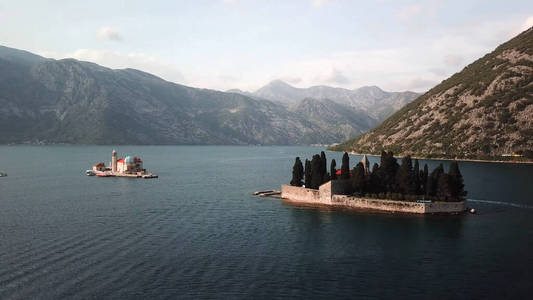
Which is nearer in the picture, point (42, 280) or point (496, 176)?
point (42, 280)

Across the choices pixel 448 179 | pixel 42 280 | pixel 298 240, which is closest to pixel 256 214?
pixel 298 240

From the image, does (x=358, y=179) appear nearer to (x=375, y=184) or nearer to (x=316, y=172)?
(x=375, y=184)

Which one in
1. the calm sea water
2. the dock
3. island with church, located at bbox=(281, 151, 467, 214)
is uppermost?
island with church, located at bbox=(281, 151, 467, 214)

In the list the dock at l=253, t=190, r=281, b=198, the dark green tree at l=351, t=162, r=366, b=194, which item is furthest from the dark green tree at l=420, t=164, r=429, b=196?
the dock at l=253, t=190, r=281, b=198

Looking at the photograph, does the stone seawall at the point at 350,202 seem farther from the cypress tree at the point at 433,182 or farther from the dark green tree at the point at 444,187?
the cypress tree at the point at 433,182

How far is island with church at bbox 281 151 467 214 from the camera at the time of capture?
8862cm

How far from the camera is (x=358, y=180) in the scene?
317 feet

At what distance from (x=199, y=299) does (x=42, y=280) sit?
62.6 ft

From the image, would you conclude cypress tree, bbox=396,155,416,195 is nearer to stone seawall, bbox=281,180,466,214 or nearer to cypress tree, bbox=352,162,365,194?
stone seawall, bbox=281,180,466,214

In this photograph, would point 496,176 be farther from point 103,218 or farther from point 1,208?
point 1,208

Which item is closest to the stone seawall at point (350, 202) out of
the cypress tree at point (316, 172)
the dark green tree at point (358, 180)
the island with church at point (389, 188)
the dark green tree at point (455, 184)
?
the island with church at point (389, 188)

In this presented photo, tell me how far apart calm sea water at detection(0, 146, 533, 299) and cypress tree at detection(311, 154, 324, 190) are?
9520 millimetres

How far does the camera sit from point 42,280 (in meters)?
48.7

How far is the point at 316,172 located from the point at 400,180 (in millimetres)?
19489
